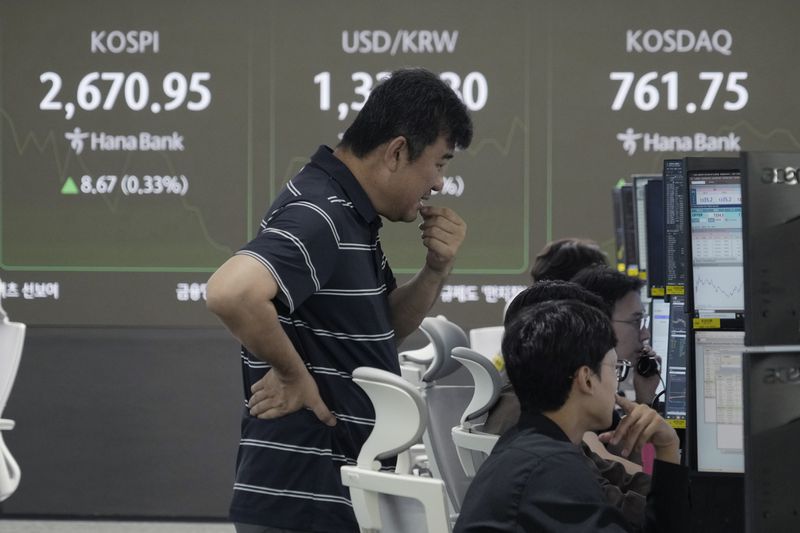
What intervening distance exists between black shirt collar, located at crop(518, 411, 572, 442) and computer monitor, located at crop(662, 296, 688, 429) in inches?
25.9

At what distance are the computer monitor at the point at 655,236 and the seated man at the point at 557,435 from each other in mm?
1200

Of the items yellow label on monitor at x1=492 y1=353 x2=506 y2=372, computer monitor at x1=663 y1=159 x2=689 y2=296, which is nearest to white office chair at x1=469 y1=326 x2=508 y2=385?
yellow label on monitor at x1=492 y1=353 x2=506 y2=372

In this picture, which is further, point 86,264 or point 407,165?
point 86,264

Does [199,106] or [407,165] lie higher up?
[199,106]

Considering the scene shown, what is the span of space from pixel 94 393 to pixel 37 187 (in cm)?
101

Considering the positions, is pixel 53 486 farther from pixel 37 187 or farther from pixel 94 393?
pixel 37 187

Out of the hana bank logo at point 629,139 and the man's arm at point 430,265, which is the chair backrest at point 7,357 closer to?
the man's arm at point 430,265

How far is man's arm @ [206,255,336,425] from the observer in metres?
1.92

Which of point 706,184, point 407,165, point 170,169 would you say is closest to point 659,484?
point 706,184

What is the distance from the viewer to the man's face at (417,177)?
7.10 ft

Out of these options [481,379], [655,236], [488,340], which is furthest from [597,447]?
[488,340]

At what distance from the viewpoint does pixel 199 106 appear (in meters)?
5.47

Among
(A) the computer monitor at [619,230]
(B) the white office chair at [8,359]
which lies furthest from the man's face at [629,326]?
(B) the white office chair at [8,359]

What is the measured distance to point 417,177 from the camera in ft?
7.14
